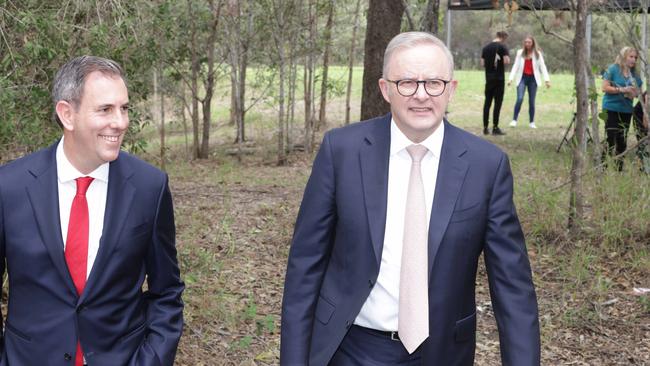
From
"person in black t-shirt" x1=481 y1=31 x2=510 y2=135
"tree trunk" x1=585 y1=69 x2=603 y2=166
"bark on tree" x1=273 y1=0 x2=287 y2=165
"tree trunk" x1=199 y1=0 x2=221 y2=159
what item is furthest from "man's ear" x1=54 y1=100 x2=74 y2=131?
"person in black t-shirt" x1=481 y1=31 x2=510 y2=135

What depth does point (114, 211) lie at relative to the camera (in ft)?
10.5

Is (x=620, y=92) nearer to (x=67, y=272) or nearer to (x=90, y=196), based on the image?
(x=90, y=196)

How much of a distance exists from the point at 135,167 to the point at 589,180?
6.75 m

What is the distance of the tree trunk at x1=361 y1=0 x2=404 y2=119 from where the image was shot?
1123cm

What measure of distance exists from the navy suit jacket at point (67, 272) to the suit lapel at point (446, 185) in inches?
39.1

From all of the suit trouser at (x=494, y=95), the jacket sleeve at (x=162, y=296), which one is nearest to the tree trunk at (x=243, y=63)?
the suit trouser at (x=494, y=95)

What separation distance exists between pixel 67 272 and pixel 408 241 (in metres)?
1.17

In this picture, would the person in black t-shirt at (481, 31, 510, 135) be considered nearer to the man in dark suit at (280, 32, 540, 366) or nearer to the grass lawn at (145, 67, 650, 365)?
the grass lawn at (145, 67, 650, 365)

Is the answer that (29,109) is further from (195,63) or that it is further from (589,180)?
(195,63)

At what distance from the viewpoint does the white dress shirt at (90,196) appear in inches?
124

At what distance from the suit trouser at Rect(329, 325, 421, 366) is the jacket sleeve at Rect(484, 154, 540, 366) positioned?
0.34 meters

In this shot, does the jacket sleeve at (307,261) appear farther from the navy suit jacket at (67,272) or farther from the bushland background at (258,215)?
the bushland background at (258,215)

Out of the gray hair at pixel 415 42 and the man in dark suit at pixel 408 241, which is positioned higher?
the gray hair at pixel 415 42

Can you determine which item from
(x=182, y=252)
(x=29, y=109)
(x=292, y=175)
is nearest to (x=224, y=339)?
(x=182, y=252)
